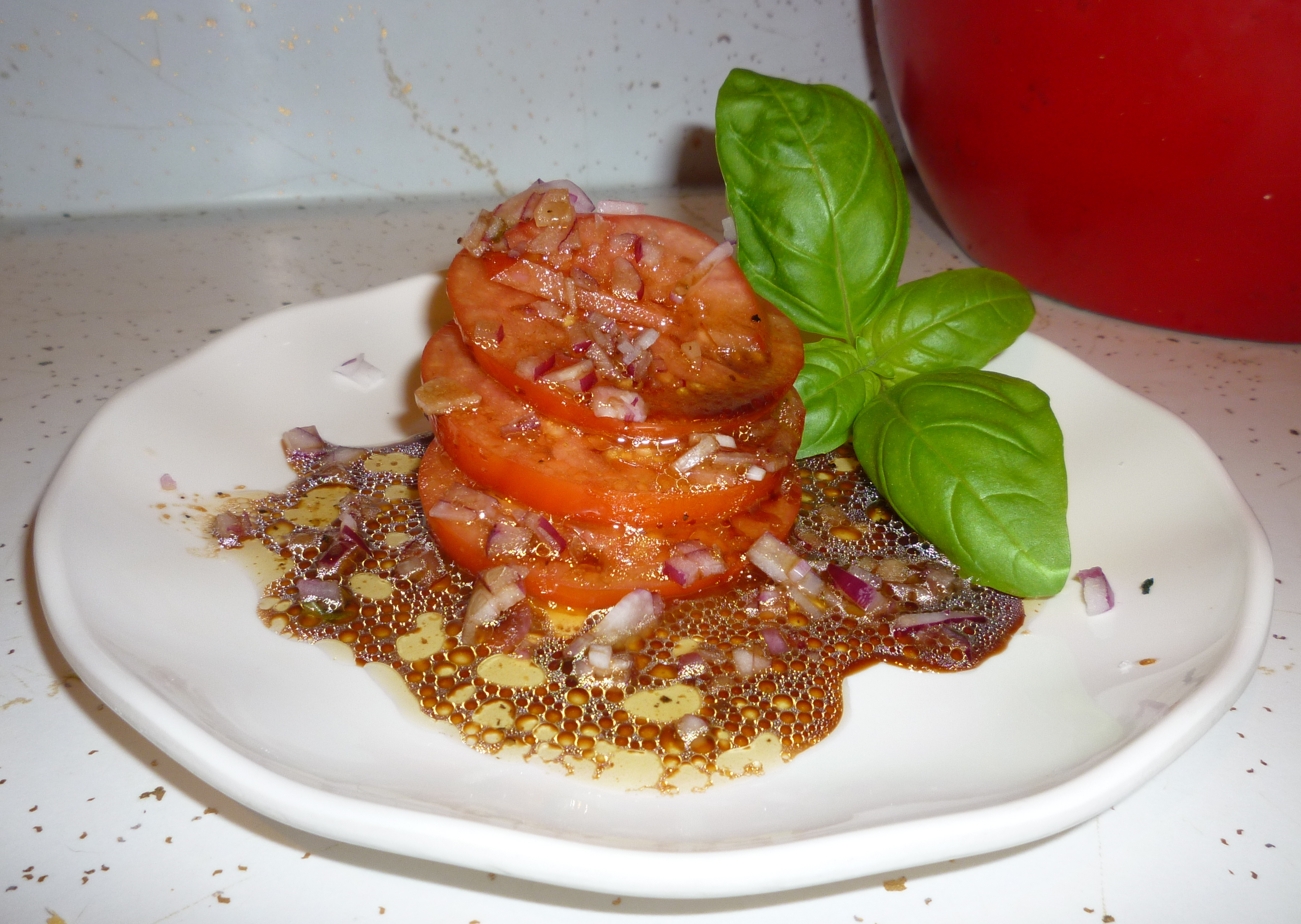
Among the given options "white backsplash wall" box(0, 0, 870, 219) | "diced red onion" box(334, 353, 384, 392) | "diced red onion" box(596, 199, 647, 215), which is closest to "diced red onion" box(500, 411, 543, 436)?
"diced red onion" box(596, 199, 647, 215)

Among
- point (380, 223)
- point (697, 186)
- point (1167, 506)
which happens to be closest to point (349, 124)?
point (380, 223)

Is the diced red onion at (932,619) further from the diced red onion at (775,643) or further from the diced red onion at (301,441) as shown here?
the diced red onion at (301,441)

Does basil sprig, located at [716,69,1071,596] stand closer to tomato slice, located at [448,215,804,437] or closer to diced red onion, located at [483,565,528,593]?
tomato slice, located at [448,215,804,437]

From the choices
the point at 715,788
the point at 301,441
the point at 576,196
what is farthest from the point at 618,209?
the point at 715,788

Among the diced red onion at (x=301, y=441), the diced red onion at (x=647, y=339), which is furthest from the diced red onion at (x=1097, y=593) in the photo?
the diced red onion at (x=301, y=441)

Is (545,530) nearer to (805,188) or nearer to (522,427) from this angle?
(522,427)
